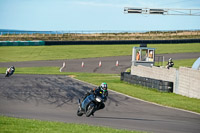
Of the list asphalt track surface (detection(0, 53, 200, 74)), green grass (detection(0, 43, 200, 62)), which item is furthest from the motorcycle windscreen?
green grass (detection(0, 43, 200, 62))

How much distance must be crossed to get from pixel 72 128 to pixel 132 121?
140 inches

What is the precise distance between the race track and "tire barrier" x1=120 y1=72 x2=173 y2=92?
3.33 meters

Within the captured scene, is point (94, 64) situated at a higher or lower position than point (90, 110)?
lower

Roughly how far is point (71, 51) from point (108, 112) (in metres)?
48.6

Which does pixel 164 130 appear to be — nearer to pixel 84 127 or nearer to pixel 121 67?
pixel 84 127

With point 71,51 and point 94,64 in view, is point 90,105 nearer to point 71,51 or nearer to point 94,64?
point 94,64

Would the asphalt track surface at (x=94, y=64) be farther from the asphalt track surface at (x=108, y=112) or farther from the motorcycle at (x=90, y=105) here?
the motorcycle at (x=90, y=105)

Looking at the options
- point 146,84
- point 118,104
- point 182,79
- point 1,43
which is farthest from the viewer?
point 1,43

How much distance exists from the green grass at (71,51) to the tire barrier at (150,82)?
27100mm

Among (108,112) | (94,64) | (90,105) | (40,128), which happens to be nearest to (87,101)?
(90,105)

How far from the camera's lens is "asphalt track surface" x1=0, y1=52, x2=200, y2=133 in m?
14.4

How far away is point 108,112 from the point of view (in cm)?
1759

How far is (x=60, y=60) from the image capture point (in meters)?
56.7

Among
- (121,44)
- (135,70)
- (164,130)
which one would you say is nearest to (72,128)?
(164,130)
